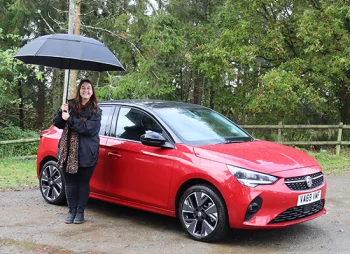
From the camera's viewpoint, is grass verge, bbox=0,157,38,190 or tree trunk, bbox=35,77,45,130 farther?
tree trunk, bbox=35,77,45,130

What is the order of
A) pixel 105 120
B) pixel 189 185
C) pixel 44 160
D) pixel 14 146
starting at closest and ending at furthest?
pixel 189 185
pixel 105 120
pixel 44 160
pixel 14 146

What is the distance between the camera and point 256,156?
5.11 m

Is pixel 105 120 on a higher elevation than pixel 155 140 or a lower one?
higher

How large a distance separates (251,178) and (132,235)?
1.66m

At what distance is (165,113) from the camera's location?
19.4 feet

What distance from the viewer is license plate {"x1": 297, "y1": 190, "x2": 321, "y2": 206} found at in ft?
16.1

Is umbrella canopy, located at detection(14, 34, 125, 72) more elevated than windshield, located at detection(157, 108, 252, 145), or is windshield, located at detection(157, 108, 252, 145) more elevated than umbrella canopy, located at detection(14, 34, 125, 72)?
umbrella canopy, located at detection(14, 34, 125, 72)

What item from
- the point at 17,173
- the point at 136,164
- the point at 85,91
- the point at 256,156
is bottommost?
the point at 17,173

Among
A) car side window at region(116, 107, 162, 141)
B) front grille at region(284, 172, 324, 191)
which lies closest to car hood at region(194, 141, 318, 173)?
front grille at region(284, 172, 324, 191)

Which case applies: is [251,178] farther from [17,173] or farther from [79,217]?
[17,173]

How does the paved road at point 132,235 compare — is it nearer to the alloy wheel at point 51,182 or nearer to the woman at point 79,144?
the alloy wheel at point 51,182

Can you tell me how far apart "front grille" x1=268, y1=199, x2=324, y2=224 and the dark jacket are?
2427 millimetres

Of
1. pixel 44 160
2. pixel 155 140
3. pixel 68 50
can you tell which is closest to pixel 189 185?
pixel 155 140

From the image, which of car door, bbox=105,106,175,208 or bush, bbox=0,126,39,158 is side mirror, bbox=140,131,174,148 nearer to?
car door, bbox=105,106,175,208
